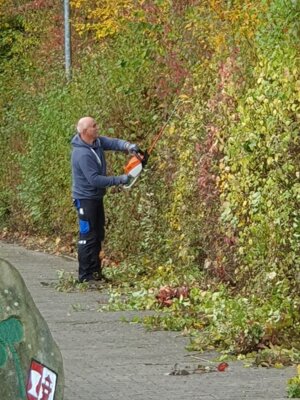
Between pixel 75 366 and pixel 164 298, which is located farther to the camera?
pixel 164 298

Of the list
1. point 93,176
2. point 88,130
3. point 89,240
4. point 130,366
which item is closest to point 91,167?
point 93,176

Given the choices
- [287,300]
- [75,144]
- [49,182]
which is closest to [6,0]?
[49,182]

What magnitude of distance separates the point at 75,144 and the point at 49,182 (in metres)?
6.50

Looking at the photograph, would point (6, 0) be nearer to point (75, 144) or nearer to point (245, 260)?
point (75, 144)

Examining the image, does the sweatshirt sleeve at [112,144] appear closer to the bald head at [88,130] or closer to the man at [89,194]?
the man at [89,194]

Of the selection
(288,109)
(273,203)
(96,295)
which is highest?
(288,109)

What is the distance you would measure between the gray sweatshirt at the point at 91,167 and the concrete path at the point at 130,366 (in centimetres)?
174

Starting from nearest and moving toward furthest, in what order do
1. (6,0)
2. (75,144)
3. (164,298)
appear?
(164,298) < (75,144) < (6,0)

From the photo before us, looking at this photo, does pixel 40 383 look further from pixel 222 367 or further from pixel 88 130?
pixel 88 130

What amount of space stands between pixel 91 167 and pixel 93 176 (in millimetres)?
117

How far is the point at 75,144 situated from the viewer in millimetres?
16500

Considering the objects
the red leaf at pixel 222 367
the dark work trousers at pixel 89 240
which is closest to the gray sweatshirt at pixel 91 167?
the dark work trousers at pixel 89 240

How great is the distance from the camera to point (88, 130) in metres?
16.3

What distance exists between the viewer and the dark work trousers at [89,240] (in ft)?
53.5
